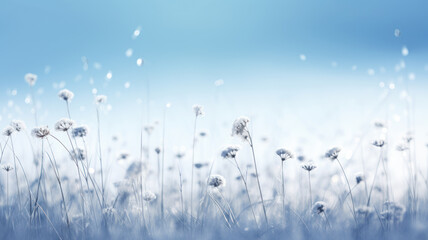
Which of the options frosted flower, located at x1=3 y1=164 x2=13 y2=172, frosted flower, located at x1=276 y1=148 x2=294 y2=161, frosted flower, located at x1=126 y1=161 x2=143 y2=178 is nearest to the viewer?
frosted flower, located at x1=276 y1=148 x2=294 y2=161

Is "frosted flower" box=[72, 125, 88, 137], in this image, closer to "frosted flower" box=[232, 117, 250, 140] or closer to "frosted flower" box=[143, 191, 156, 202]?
"frosted flower" box=[143, 191, 156, 202]

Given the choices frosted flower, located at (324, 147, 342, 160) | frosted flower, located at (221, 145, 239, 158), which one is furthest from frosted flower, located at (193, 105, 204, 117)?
frosted flower, located at (324, 147, 342, 160)

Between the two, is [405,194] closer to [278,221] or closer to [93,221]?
[278,221]

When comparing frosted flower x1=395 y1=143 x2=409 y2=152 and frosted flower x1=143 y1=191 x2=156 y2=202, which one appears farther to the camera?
frosted flower x1=395 y1=143 x2=409 y2=152

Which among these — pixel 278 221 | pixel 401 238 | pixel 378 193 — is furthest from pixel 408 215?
pixel 278 221

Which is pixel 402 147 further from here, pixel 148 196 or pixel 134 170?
pixel 134 170

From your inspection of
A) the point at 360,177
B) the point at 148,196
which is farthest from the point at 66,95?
the point at 360,177

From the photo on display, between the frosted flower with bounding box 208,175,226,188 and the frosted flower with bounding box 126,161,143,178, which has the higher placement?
the frosted flower with bounding box 126,161,143,178
